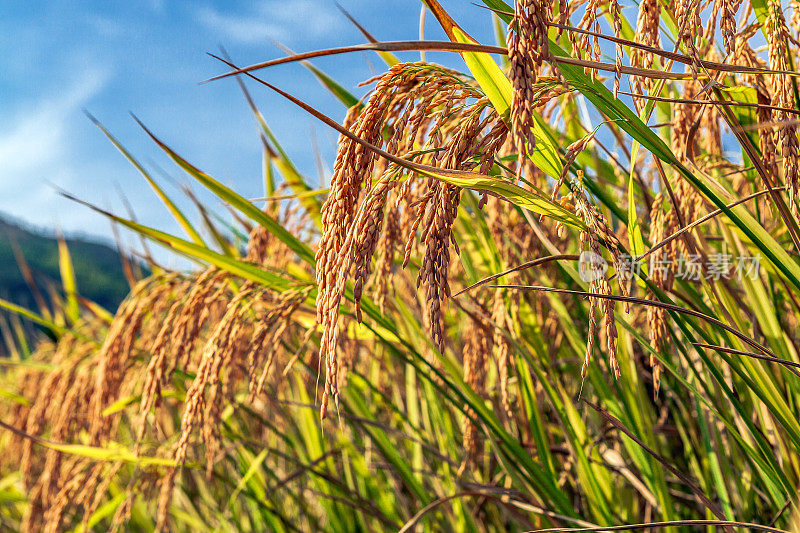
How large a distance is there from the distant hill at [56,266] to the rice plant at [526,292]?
134ft

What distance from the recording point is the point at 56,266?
4050 cm

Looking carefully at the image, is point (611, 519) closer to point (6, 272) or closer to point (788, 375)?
point (788, 375)

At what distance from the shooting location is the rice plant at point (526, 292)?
71 centimetres

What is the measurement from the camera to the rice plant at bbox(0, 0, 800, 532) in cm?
71

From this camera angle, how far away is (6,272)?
43.5 meters

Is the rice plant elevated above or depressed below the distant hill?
below

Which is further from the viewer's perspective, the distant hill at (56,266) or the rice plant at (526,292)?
the distant hill at (56,266)

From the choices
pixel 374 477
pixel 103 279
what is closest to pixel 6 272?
pixel 103 279

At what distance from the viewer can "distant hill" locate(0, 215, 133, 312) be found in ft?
131

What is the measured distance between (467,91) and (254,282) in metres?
0.82

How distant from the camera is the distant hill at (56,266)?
131 feet

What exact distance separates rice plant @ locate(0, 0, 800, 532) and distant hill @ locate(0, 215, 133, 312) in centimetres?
4091

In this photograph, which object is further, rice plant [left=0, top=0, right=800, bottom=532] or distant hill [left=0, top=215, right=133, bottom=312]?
distant hill [left=0, top=215, right=133, bottom=312]

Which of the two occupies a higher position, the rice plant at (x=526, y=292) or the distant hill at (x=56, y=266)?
the distant hill at (x=56, y=266)
